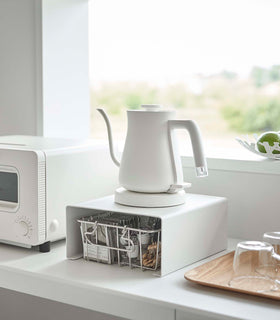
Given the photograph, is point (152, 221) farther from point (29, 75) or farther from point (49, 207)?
point (29, 75)

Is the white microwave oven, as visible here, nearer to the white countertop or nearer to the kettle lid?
the white countertop

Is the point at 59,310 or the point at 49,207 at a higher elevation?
the point at 49,207

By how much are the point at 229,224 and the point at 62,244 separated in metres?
0.47

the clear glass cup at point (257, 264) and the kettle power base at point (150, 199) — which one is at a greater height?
the kettle power base at point (150, 199)

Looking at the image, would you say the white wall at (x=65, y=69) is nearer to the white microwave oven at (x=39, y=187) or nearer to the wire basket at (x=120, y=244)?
the white microwave oven at (x=39, y=187)

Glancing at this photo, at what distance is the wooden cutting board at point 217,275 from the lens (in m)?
1.03

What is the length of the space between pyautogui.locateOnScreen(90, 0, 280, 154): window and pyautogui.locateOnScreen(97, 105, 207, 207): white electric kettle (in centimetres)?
1041

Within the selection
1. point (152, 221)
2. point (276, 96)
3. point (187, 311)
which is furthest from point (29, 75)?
point (276, 96)

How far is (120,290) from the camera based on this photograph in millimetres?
1088

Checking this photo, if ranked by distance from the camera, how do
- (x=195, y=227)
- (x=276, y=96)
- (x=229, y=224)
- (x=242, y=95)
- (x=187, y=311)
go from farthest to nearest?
(x=276, y=96) < (x=242, y=95) < (x=229, y=224) < (x=195, y=227) < (x=187, y=311)

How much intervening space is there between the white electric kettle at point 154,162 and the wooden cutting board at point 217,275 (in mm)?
165

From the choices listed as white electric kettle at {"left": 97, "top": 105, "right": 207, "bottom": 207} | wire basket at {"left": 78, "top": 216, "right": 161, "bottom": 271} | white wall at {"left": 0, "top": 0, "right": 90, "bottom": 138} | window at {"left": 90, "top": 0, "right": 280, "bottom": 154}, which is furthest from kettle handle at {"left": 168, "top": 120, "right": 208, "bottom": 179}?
window at {"left": 90, "top": 0, "right": 280, "bottom": 154}

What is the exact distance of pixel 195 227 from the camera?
1.26 meters

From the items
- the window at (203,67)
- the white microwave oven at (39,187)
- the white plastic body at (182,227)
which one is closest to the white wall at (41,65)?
the white microwave oven at (39,187)
